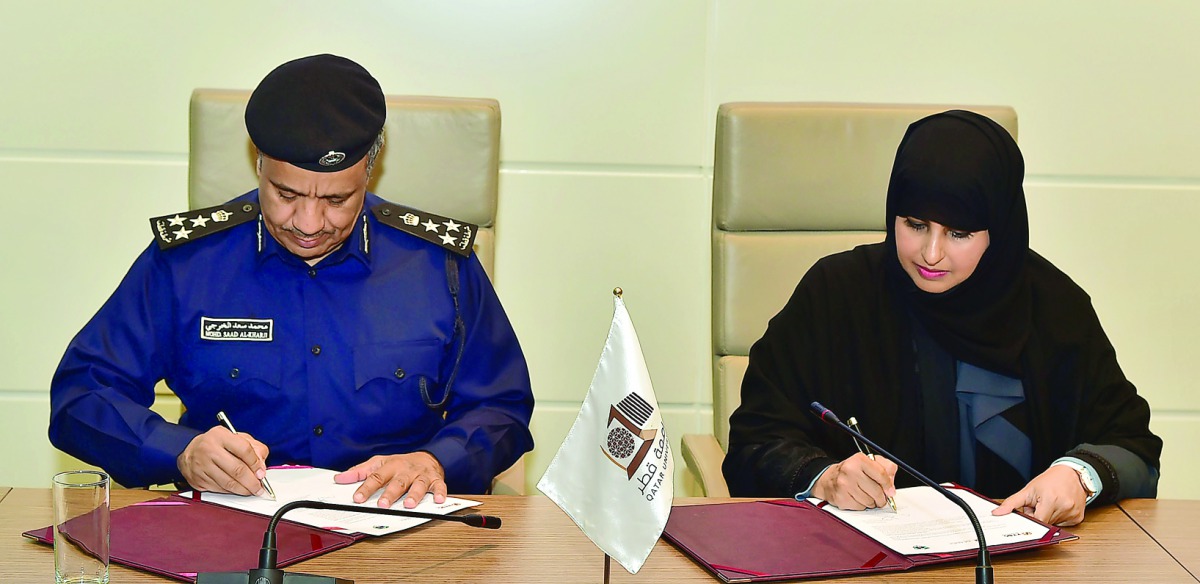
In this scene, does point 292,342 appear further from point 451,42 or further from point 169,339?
point 451,42

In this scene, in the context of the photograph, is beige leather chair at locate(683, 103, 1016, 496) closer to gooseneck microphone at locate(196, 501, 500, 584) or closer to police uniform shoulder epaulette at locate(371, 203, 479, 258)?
police uniform shoulder epaulette at locate(371, 203, 479, 258)

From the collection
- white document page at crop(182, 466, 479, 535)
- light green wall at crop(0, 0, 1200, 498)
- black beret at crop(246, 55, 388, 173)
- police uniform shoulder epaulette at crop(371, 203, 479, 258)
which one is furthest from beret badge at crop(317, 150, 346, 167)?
light green wall at crop(0, 0, 1200, 498)

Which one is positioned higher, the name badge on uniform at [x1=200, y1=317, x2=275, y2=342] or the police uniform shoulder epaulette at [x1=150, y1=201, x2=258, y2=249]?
the police uniform shoulder epaulette at [x1=150, y1=201, x2=258, y2=249]

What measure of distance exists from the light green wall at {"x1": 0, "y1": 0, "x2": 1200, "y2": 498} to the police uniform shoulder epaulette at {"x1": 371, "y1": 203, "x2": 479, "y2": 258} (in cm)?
73

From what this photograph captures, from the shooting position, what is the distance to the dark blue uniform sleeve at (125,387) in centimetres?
177

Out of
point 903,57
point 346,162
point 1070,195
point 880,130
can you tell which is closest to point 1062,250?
point 1070,195

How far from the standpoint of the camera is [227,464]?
155cm

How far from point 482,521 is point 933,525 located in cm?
55

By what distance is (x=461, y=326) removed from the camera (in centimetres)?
205

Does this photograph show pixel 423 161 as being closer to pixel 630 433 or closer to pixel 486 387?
pixel 486 387

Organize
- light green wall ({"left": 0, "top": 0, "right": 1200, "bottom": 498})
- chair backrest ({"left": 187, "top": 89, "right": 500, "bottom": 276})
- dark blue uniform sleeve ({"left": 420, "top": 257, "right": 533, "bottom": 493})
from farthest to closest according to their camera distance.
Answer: light green wall ({"left": 0, "top": 0, "right": 1200, "bottom": 498})
chair backrest ({"left": 187, "top": 89, "right": 500, "bottom": 276})
dark blue uniform sleeve ({"left": 420, "top": 257, "right": 533, "bottom": 493})

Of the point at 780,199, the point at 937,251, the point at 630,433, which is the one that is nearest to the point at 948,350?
the point at 937,251

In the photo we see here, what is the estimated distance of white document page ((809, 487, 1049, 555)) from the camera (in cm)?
144

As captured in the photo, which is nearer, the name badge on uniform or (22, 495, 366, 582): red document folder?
(22, 495, 366, 582): red document folder
